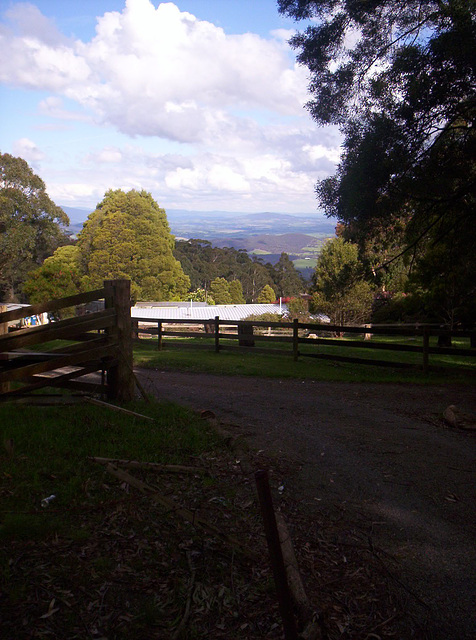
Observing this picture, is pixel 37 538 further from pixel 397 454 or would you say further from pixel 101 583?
pixel 397 454

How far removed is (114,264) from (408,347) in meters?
41.5

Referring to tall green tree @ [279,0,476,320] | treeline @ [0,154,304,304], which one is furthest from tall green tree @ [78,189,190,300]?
tall green tree @ [279,0,476,320]

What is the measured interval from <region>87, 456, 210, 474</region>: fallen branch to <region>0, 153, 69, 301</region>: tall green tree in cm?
4667

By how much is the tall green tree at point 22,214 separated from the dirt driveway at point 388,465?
1718 inches

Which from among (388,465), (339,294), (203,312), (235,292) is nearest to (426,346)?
(388,465)

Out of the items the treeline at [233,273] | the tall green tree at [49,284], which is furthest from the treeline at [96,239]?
the treeline at [233,273]

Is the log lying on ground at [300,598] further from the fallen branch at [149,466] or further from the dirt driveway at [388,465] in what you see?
the fallen branch at [149,466]

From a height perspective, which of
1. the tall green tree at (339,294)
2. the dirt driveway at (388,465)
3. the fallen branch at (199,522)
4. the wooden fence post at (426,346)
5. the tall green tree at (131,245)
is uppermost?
the tall green tree at (131,245)

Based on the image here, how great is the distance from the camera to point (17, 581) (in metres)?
3.16

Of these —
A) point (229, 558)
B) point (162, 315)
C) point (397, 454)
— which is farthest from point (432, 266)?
point (162, 315)

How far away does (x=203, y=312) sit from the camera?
50500 mm

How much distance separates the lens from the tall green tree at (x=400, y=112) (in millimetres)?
10727

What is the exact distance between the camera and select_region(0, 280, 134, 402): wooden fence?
665 cm

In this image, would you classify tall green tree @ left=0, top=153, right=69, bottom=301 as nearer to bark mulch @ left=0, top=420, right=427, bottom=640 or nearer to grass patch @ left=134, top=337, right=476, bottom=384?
grass patch @ left=134, top=337, right=476, bottom=384
